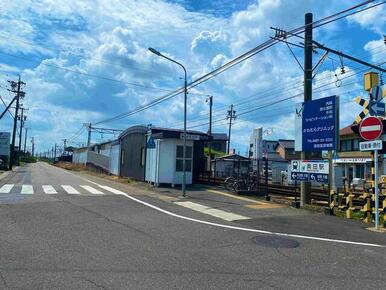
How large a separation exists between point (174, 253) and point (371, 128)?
24.1 ft

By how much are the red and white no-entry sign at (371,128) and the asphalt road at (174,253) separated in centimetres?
A: 267

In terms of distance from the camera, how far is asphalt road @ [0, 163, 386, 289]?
619 cm

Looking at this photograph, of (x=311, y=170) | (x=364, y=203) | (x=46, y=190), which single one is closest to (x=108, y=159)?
(x=46, y=190)

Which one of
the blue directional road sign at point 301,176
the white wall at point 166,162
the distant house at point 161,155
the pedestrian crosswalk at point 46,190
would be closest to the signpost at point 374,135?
the blue directional road sign at point 301,176

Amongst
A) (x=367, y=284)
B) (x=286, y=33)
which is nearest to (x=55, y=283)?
(x=367, y=284)

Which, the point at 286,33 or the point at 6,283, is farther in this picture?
the point at 286,33

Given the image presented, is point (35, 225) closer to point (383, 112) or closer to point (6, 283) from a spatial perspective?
point (6, 283)

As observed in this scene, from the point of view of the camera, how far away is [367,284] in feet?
20.7

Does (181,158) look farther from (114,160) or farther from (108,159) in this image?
(108,159)

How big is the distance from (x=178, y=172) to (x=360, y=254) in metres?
A: 17.5

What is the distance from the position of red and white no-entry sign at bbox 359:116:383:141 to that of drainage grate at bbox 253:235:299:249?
454 centimetres

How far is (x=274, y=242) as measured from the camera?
9289 mm

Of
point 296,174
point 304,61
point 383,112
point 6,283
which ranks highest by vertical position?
point 304,61

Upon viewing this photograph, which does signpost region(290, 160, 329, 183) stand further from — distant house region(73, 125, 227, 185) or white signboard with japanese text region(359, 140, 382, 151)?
distant house region(73, 125, 227, 185)
